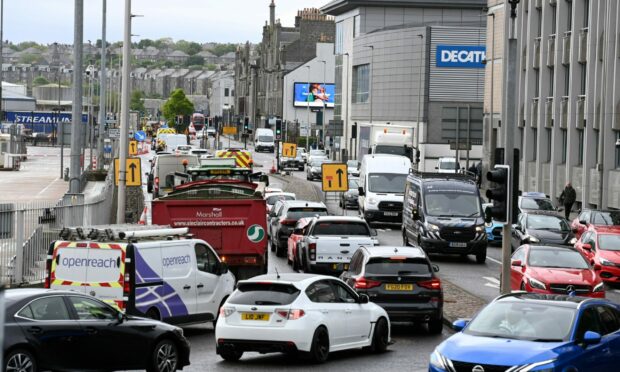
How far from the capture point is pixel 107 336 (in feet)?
52.1

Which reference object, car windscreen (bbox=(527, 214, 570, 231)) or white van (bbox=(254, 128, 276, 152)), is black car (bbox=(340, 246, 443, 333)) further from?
white van (bbox=(254, 128, 276, 152))

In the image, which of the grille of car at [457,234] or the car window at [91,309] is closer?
the car window at [91,309]

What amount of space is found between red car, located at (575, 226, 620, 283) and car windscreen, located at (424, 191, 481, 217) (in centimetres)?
437

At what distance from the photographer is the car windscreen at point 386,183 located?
1944 inches

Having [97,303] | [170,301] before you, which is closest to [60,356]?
[97,303]

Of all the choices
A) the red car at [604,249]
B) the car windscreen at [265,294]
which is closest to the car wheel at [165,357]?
the car windscreen at [265,294]

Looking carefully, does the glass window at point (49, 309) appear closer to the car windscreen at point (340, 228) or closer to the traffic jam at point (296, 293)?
the traffic jam at point (296, 293)

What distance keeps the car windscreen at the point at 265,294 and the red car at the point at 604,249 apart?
15.5m

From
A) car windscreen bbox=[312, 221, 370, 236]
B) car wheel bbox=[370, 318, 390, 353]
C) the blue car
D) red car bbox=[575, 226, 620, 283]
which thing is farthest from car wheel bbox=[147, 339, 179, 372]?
red car bbox=[575, 226, 620, 283]

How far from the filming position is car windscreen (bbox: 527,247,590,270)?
26.4m

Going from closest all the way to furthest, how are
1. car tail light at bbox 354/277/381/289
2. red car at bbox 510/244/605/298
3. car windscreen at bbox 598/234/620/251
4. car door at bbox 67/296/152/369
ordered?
car door at bbox 67/296/152/369
car tail light at bbox 354/277/381/289
red car at bbox 510/244/605/298
car windscreen at bbox 598/234/620/251

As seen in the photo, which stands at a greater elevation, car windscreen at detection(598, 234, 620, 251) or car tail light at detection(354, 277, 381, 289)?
car tail light at detection(354, 277, 381, 289)

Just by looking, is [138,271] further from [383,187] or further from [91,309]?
[383,187]

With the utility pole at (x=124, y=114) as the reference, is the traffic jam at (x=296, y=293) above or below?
below
